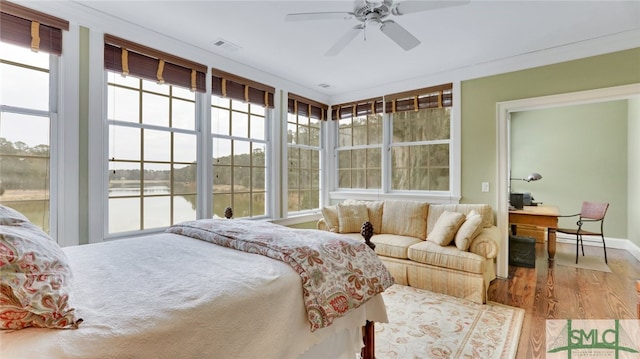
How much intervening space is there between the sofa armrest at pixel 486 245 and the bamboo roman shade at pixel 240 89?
3.07m

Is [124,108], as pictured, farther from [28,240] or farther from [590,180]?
[590,180]

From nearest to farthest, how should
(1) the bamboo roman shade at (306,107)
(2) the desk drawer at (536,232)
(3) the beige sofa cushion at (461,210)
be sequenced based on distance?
1. (3) the beige sofa cushion at (461,210)
2. (1) the bamboo roman shade at (306,107)
3. (2) the desk drawer at (536,232)

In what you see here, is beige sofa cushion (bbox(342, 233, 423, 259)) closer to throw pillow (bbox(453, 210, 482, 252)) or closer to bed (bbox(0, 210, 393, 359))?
throw pillow (bbox(453, 210, 482, 252))

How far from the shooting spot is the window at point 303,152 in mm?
4609

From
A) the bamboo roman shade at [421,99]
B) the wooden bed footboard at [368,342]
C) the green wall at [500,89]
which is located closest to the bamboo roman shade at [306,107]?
the bamboo roman shade at [421,99]

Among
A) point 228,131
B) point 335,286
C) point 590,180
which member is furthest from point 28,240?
point 590,180

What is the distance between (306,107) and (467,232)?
3.00 metres

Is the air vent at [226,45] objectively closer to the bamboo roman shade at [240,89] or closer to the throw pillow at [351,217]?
the bamboo roman shade at [240,89]

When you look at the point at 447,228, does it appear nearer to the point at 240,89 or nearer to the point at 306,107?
the point at 306,107

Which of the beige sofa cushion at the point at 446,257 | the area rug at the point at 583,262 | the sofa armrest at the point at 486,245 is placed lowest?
the area rug at the point at 583,262

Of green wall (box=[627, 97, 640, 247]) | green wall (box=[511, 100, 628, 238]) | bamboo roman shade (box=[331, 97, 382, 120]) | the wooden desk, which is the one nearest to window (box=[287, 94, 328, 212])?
bamboo roman shade (box=[331, 97, 382, 120])

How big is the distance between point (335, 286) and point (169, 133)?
2620mm

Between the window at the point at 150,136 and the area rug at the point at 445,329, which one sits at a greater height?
the window at the point at 150,136

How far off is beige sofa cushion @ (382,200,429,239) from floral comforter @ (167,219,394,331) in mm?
2088
